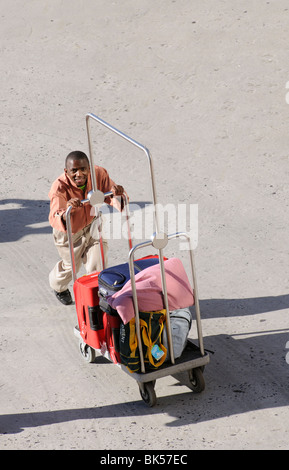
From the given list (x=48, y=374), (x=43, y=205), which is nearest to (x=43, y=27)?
(x=43, y=205)

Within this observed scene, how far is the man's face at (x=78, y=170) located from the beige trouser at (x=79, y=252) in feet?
1.57

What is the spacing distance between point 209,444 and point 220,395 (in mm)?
557

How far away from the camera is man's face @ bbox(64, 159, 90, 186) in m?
Answer: 6.64

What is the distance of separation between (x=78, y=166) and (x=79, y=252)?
866mm

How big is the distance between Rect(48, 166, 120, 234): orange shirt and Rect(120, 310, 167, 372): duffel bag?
1.10 metres

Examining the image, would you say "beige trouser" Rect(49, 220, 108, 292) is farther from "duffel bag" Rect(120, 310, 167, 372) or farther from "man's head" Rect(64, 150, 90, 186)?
"duffel bag" Rect(120, 310, 167, 372)

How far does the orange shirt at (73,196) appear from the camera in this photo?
6586 mm

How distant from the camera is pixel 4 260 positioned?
822 cm

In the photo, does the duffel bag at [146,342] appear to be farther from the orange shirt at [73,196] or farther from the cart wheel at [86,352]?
the orange shirt at [73,196]

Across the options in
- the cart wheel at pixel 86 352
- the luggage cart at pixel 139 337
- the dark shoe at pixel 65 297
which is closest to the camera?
the luggage cart at pixel 139 337

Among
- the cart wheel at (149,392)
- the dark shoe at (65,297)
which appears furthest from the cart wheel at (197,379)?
the dark shoe at (65,297)

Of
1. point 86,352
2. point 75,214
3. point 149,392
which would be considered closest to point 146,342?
point 149,392

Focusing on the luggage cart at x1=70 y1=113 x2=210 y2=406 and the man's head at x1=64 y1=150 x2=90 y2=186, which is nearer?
the luggage cart at x1=70 y1=113 x2=210 y2=406

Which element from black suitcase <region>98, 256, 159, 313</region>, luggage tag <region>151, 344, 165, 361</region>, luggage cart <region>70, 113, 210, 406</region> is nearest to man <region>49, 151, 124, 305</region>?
luggage cart <region>70, 113, 210, 406</region>
